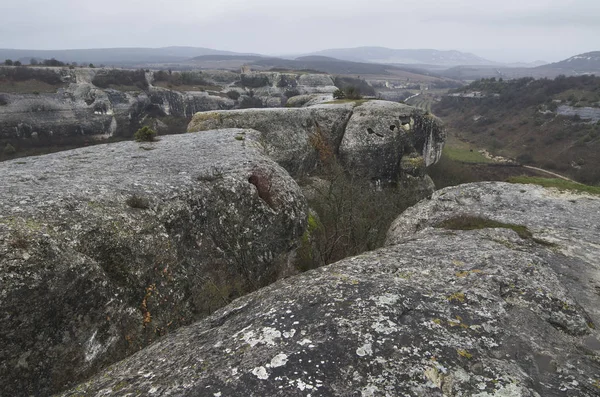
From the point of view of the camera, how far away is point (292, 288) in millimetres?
9039

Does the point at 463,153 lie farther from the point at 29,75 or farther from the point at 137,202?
the point at 29,75

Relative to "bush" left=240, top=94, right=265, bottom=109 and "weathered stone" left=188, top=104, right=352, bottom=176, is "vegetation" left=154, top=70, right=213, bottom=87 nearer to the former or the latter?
"bush" left=240, top=94, right=265, bottom=109

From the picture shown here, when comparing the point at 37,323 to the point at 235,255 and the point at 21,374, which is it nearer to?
the point at 21,374

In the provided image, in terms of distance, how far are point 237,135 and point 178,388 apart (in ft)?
68.5

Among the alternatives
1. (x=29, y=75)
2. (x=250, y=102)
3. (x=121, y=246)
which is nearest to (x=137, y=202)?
(x=121, y=246)

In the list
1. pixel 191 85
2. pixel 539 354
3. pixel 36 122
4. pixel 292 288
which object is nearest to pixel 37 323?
pixel 292 288

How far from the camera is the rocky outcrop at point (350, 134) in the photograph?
38031 millimetres

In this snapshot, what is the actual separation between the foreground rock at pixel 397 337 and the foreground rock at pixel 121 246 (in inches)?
103

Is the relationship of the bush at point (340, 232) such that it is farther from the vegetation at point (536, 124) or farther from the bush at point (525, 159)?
the bush at point (525, 159)

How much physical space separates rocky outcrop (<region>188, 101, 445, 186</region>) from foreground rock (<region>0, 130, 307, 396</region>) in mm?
18009

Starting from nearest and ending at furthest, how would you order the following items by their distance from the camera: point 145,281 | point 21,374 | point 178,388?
1. point 178,388
2. point 21,374
3. point 145,281

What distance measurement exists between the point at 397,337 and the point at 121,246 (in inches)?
353

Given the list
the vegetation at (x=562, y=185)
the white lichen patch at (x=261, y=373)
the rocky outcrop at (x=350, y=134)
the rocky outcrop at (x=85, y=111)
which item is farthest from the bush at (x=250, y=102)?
the white lichen patch at (x=261, y=373)

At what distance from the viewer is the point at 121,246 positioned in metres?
11.1
